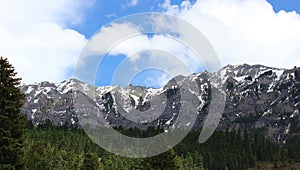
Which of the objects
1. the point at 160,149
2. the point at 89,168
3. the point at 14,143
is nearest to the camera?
the point at 14,143

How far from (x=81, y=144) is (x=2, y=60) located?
5019 inches

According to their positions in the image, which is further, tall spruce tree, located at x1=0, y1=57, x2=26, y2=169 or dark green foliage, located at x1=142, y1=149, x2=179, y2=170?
dark green foliage, located at x1=142, y1=149, x2=179, y2=170

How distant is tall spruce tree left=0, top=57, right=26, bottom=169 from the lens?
33719mm

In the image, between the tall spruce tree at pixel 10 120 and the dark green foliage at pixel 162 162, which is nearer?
the tall spruce tree at pixel 10 120

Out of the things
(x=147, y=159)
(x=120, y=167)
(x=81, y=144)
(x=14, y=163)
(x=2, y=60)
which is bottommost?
(x=14, y=163)

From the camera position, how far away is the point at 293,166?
628 feet

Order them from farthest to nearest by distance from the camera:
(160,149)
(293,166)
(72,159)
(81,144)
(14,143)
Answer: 1. (293,166)
2. (81,144)
3. (72,159)
4. (160,149)
5. (14,143)

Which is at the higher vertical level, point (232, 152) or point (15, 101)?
point (232, 152)

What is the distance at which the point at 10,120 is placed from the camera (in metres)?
34.2

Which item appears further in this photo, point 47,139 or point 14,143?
point 47,139

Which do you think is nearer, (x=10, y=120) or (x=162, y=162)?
(x=10, y=120)

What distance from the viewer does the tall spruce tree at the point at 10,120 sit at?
111 ft

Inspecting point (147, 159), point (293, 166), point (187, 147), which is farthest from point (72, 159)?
point (293, 166)

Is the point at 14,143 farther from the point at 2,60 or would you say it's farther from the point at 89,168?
the point at 89,168
